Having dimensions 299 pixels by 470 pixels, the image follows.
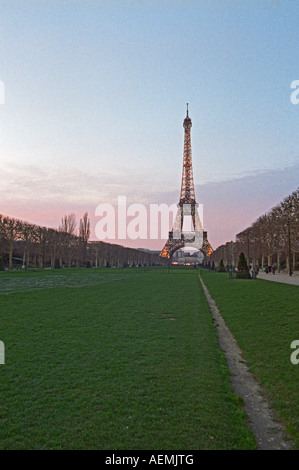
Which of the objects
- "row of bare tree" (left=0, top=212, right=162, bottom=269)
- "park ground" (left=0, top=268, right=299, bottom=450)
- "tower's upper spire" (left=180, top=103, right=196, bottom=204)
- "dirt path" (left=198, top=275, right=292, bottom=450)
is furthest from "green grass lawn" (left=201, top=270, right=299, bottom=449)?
"tower's upper spire" (left=180, top=103, right=196, bottom=204)

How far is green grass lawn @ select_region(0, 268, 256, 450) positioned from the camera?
408 cm

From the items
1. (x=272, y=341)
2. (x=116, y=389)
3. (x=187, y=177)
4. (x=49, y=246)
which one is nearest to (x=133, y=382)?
(x=116, y=389)

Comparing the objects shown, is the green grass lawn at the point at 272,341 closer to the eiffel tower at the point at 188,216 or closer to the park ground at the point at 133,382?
the park ground at the point at 133,382

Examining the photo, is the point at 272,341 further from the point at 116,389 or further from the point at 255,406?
the point at 116,389

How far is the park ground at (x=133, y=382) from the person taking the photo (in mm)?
4125

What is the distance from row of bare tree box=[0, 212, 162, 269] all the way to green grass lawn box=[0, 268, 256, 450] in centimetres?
4886

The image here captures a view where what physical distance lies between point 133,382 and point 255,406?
2025 mm

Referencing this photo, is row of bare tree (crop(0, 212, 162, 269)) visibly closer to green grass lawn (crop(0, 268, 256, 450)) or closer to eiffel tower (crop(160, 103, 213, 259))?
eiffel tower (crop(160, 103, 213, 259))

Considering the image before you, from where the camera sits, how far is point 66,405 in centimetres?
490

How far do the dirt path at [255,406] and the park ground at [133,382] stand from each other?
14 cm

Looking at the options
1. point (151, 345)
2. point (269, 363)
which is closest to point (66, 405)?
point (151, 345)

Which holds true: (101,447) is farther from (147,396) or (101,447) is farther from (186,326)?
(186,326)

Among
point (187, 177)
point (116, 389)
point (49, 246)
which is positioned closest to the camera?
point (116, 389)

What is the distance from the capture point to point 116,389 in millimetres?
5496
